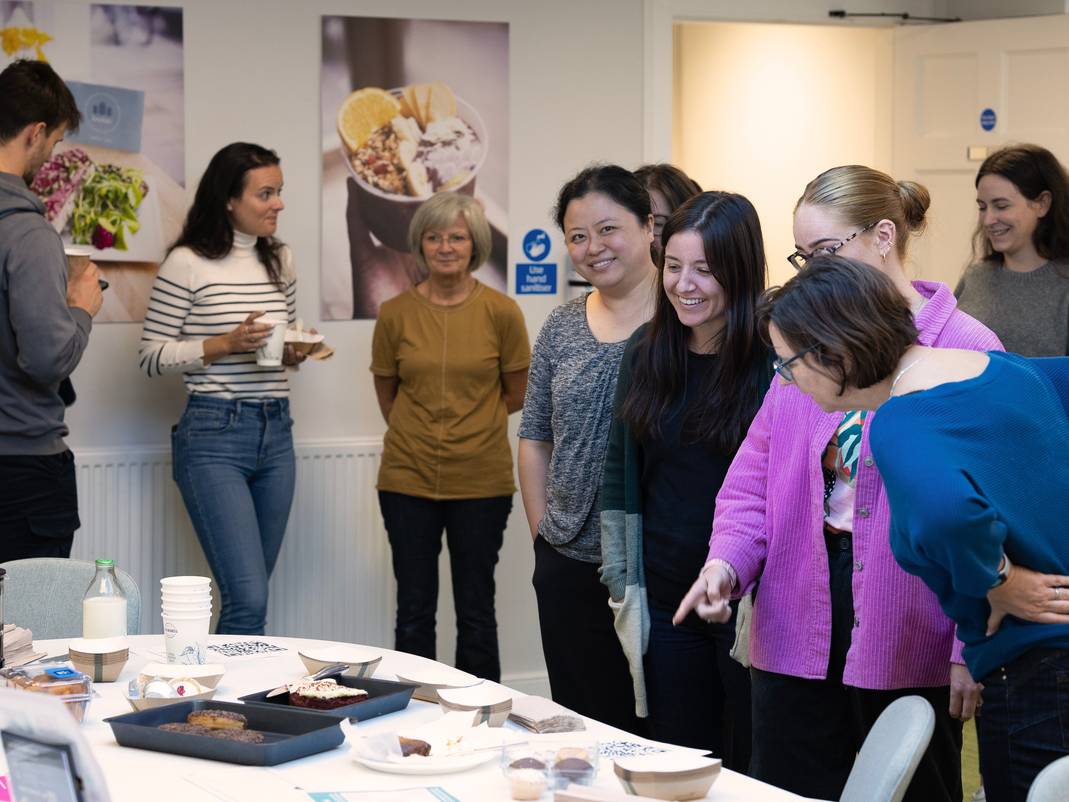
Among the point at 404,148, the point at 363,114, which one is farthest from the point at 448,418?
the point at 363,114

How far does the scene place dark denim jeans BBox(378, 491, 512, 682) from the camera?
175 inches

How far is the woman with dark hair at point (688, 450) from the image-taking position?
279 centimetres

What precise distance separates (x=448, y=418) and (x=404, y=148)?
42.0 inches

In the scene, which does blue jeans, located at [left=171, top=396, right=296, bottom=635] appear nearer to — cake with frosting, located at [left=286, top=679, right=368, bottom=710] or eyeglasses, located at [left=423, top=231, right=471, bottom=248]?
eyeglasses, located at [left=423, top=231, right=471, bottom=248]

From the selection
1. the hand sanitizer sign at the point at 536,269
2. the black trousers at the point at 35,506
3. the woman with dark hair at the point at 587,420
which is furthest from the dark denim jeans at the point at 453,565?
the black trousers at the point at 35,506

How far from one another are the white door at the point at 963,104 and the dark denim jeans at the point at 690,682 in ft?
9.52

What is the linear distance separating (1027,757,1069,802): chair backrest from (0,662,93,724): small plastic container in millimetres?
1357

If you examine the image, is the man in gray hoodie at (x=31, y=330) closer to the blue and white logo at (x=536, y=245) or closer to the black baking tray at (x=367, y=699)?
the black baking tray at (x=367, y=699)

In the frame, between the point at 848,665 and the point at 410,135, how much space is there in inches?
120

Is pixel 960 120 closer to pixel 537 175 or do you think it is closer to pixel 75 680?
pixel 537 175

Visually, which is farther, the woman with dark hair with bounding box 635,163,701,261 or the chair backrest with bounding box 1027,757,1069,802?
the woman with dark hair with bounding box 635,163,701,261

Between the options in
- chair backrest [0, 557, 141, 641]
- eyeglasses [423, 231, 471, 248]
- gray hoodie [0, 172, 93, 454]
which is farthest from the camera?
eyeglasses [423, 231, 471, 248]

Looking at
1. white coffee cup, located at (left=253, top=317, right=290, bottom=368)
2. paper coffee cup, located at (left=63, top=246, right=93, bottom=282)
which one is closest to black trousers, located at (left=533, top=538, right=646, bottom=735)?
white coffee cup, located at (left=253, top=317, right=290, bottom=368)

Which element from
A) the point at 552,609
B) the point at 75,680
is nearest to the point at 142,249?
the point at 552,609
